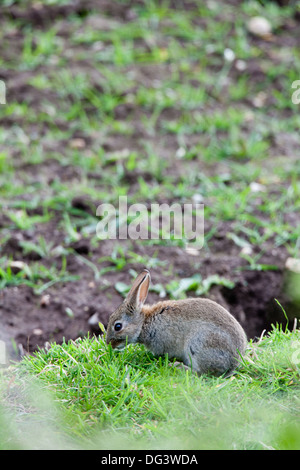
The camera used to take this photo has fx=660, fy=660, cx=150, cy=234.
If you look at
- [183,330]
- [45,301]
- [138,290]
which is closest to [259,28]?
[45,301]

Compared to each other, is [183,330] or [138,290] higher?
[138,290]

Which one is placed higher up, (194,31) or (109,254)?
(194,31)

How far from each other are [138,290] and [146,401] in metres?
0.76

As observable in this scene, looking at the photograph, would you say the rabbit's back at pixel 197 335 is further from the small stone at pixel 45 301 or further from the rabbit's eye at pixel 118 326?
the small stone at pixel 45 301

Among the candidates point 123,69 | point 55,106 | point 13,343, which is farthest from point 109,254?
point 123,69

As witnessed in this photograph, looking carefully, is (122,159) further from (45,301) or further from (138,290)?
(138,290)

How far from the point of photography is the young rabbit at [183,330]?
397cm

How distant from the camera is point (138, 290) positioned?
4199 mm

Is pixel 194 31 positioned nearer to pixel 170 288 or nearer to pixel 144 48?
pixel 144 48

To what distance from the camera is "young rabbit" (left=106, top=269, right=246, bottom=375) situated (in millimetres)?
3969

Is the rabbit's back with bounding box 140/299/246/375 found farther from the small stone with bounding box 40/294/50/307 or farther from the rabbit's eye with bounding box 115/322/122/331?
the small stone with bounding box 40/294/50/307

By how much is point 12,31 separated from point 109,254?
4395mm
